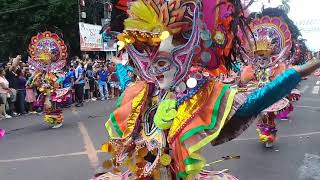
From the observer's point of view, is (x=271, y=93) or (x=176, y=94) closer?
(x=271, y=93)

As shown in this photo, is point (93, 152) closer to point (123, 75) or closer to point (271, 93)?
point (123, 75)

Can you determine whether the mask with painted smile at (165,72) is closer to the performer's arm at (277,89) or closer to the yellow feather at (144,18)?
the yellow feather at (144,18)

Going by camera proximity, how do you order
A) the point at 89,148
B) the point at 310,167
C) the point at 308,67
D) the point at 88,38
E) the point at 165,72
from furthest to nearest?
the point at 88,38 < the point at 89,148 < the point at 310,167 < the point at 165,72 < the point at 308,67

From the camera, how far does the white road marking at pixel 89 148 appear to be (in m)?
7.70

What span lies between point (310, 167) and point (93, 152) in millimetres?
3440

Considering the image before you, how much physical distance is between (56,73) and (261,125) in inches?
218

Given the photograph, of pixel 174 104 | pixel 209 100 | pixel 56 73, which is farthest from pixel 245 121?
pixel 56 73

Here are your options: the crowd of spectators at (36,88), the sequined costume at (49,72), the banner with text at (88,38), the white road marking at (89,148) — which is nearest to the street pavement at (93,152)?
the white road marking at (89,148)

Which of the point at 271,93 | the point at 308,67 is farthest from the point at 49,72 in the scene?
the point at 308,67

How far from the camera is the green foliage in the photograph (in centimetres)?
2717

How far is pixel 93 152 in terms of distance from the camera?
8.55 m

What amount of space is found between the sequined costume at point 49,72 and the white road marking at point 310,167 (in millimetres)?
6042

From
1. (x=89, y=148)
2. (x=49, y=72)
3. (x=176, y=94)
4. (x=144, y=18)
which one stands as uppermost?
(x=144, y=18)

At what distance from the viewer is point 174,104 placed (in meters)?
3.38
